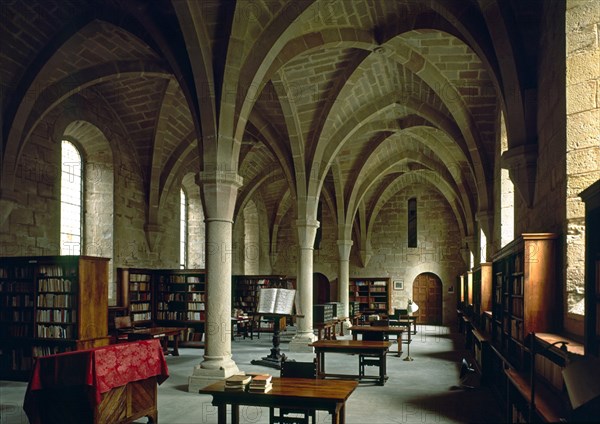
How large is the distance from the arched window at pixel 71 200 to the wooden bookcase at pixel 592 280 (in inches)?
395

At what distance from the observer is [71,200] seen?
1176 centimetres

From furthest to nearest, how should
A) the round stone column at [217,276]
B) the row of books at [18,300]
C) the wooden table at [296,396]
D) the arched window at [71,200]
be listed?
the arched window at [71,200]
the row of books at [18,300]
the round stone column at [217,276]
the wooden table at [296,396]

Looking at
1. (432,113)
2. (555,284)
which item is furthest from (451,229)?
(555,284)

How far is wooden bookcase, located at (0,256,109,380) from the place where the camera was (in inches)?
331

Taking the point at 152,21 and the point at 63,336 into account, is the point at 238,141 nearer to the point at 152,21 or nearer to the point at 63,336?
the point at 152,21

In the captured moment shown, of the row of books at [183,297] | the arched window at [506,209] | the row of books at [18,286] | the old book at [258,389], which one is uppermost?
the arched window at [506,209]

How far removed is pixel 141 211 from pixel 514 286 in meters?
9.71

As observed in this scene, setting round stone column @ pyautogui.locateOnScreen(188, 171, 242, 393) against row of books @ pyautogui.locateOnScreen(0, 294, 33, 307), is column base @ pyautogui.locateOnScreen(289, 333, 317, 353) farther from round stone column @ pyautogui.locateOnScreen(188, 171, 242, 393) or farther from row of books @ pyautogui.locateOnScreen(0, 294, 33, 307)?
row of books @ pyautogui.locateOnScreen(0, 294, 33, 307)

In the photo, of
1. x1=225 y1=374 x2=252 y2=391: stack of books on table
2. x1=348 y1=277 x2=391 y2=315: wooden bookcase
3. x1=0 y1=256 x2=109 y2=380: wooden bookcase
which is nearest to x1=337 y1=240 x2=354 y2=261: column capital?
x1=348 y1=277 x2=391 y2=315: wooden bookcase

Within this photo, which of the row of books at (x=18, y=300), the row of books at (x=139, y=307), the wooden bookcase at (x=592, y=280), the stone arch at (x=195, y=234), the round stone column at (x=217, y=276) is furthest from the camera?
the stone arch at (x=195, y=234)

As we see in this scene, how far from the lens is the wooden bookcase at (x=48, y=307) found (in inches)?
331

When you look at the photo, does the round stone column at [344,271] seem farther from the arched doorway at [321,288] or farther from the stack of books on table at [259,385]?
the stack of books on table at [259,385]

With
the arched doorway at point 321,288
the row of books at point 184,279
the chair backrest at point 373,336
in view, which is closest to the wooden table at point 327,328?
the chair backrest at point 373,336

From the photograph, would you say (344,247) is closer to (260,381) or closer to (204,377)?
(204,377)
